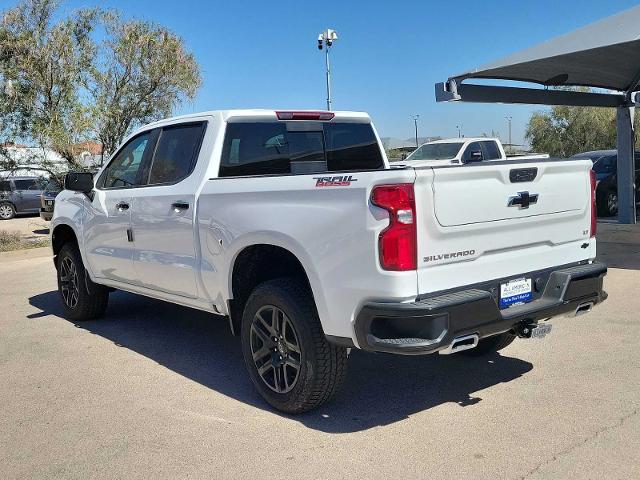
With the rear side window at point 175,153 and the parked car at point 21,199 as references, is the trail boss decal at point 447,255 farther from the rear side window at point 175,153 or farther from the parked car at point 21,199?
the parked car at point 21,199

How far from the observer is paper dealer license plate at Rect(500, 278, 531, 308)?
3.74 meters

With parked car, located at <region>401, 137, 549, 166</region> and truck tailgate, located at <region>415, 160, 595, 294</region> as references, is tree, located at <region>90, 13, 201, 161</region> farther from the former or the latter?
truck tailgate, located at <region>415, 160, 595, 294</region>

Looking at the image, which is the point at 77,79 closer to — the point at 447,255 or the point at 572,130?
the point at 447,255

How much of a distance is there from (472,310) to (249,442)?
1.52m

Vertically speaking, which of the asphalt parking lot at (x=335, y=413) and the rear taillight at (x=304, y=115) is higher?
the rear taillight at (x=304, y=115)

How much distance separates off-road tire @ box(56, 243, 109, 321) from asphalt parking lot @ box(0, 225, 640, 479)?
22.6 inches

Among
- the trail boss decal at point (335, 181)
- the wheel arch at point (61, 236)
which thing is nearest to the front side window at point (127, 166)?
the wheel arch at point (61, 236)

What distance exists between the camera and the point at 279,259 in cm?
438

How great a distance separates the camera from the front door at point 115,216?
5.59 meters

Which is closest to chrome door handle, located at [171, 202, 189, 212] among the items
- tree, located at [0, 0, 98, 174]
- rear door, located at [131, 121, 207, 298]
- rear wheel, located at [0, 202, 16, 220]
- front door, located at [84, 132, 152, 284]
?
rear door, located at [131, 121, 207, 298]

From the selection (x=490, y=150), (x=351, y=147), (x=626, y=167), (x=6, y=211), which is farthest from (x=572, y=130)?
(x=351, y=147)

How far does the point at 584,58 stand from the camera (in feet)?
33.5

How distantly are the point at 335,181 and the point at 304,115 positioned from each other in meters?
1.84

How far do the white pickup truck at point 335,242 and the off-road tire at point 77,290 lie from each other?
1.19m
